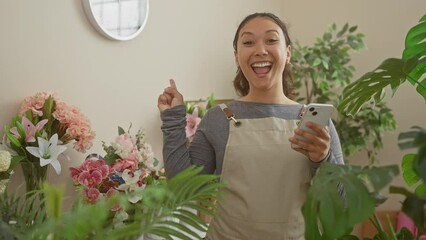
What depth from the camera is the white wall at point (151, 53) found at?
5.54 feet

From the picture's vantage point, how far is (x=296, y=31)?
11.5ft

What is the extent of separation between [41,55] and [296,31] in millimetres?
2235

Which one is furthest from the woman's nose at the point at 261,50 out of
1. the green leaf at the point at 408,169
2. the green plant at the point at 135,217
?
the green plant at the point at 135,217

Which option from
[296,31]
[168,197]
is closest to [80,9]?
[168,197]

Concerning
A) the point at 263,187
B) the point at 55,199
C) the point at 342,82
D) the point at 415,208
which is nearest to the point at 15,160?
the point at 263,187

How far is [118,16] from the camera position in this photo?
206 centimetres

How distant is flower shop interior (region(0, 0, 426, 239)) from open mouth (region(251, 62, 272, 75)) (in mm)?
292

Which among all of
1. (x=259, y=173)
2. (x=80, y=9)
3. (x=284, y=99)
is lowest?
(x=259, y=173)

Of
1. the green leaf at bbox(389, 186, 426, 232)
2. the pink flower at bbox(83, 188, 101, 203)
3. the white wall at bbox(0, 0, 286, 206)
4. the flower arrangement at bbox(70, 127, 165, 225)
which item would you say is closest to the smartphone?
the green leaf at bbox(389, 186, 426, 232)

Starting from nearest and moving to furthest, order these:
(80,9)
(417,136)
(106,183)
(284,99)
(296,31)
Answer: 1. (417,136)
2. (284,99)
3. (106,183)
4. (80,9)
5. (296,31)

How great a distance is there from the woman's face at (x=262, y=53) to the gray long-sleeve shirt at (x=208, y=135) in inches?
2.7

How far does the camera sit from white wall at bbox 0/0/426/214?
1689 millimetres

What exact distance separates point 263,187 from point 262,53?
382 millimetres

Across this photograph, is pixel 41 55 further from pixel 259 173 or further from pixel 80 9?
pixel 259 173
